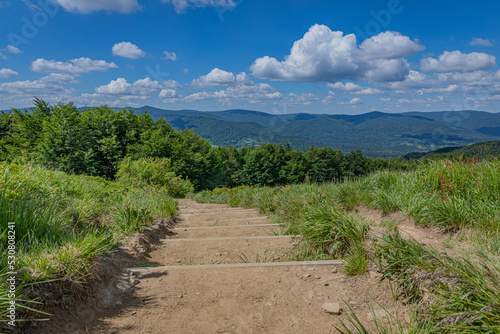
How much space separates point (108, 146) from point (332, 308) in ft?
112

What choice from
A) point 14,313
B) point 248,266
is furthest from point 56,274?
point 248,266

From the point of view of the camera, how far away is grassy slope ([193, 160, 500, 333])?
203cm

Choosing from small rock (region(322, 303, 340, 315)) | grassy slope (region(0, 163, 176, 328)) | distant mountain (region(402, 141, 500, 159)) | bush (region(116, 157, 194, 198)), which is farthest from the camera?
bush (region(116, 157, 194, 198))

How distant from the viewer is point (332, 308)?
8.38ft

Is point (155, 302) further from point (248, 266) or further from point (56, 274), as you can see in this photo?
point (248, 266)

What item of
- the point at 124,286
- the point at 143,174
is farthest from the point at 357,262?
the point at 143,174

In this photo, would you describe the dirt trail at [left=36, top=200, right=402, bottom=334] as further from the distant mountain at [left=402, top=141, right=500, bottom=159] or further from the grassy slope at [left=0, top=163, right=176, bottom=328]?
the distant mountain at [left=402, top=141, right=500, bottom=159]

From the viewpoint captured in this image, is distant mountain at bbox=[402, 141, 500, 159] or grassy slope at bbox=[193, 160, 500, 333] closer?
grassy slope at bbox=[193, 160, 500, 333]

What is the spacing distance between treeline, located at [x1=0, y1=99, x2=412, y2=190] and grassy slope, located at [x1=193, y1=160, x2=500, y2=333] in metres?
5.70

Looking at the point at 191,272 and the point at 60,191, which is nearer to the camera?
the point at 191,272

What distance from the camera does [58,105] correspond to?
96.9 feet

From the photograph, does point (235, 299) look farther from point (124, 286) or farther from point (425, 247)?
point (425, 247)

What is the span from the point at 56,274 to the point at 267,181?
57.3m

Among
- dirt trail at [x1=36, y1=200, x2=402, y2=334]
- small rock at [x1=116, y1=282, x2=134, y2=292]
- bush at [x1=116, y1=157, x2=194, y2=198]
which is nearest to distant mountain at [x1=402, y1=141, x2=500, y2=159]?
dirt trail at [x1=36, y1=200, x2=402, y2=334]
